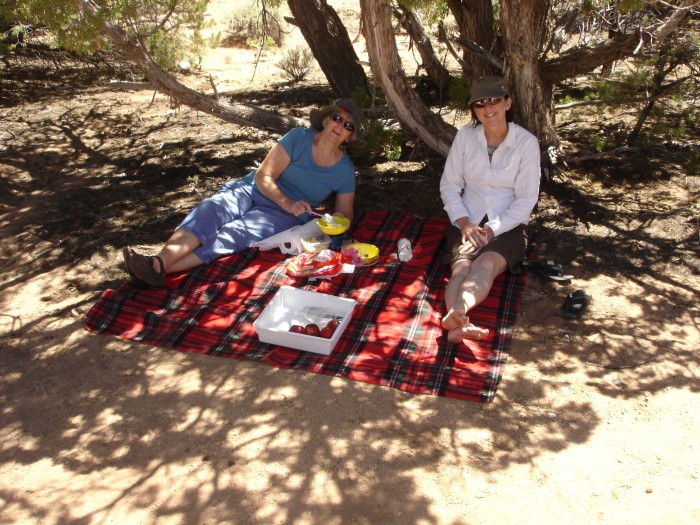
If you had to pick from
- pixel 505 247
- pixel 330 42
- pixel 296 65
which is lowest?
pixel 505 247

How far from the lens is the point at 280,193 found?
4.41m

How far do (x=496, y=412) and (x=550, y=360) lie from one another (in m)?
0.52

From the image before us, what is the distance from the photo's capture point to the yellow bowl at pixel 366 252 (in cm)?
423

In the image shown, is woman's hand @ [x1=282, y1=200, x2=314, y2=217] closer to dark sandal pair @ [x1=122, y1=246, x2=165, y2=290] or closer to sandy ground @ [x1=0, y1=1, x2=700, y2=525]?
dark sandal pair @ [x1=122, y1=246, x2=165, y2=290]

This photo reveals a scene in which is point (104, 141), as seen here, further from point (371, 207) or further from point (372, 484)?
point (372, 484)

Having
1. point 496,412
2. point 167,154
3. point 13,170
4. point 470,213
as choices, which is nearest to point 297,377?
point 496,412

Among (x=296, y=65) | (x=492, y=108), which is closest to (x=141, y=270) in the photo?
(x=492, y=108)

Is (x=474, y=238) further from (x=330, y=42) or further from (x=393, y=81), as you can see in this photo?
(x=330, y=42)

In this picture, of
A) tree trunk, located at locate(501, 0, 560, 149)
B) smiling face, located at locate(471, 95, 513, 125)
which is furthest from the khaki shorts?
tree trunk, located at locate(501, 0, 560, 149)

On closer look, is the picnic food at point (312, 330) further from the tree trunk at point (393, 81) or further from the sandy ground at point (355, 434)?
the tree trunk at point (393, 81)

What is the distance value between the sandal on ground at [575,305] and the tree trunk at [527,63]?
5.01ft

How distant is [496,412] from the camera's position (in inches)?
122

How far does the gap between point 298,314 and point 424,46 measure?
3.17m

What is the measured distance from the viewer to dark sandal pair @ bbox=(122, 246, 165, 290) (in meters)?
3.82
